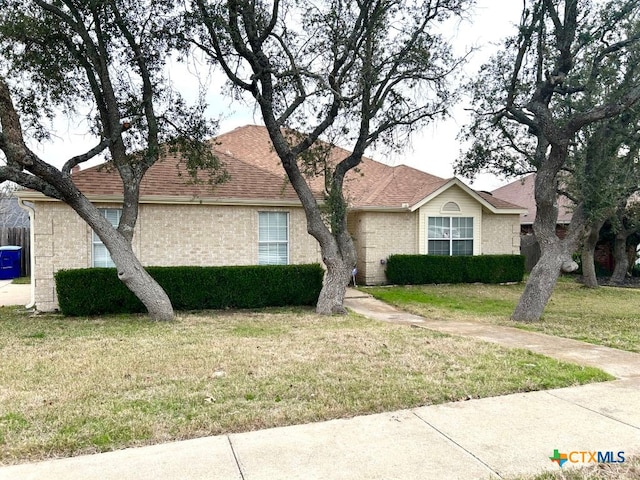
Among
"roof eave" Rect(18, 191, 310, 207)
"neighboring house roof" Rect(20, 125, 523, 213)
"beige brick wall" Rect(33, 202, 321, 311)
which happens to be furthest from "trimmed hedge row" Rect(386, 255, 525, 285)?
"roof eave" Rect(18, 191, 310, 207)

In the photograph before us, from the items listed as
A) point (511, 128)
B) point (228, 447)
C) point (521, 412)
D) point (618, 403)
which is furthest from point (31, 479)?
point (511, 128)

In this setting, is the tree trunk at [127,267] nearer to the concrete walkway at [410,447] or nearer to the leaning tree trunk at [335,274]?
the leaning tree trunk at [335,274]

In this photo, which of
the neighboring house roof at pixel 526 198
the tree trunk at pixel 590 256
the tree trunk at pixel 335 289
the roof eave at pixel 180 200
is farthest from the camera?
the neighboring house roof at pixel 526 198

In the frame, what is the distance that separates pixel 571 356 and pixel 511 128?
408 inches

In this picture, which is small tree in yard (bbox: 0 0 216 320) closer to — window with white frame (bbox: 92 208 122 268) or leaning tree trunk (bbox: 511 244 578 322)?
window with white frame (bbox: 92 208 122 268)

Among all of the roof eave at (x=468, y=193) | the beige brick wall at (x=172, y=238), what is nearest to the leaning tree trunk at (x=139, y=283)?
the beige brick wall at (x=172, y=238)

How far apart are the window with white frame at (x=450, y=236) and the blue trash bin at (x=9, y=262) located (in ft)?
62.8

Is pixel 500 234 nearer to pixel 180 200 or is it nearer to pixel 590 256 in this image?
pixel 590 256

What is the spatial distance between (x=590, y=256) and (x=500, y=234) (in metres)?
3.67

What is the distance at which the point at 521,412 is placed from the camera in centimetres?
450

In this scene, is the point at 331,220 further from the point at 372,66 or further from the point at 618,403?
the point at 618,403

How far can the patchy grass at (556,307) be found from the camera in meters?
9.05

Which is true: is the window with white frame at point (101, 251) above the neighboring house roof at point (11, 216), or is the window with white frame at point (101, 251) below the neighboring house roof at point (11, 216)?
below

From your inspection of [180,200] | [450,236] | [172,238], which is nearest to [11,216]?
[172,238]
